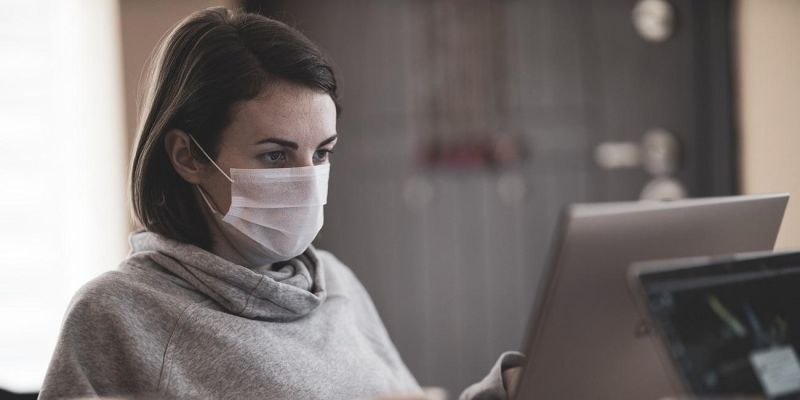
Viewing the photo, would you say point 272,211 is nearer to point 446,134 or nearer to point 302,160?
point 302,160

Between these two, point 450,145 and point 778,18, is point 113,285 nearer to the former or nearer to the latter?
point 450,145

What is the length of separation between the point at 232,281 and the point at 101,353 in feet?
0.66

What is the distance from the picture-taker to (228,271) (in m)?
1.07

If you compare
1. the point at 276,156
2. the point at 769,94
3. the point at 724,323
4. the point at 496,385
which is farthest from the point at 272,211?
the point at 769,94

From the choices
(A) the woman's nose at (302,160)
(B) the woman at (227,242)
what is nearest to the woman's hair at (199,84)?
(B) the woman at (227,242)

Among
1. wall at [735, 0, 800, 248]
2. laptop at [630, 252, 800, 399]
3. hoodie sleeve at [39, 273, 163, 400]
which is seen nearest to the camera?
laptop at [630, 252, 800, 399]

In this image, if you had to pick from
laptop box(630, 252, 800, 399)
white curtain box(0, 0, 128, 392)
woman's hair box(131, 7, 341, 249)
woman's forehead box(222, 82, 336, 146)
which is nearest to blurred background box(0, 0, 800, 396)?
white curtain box(0, 0, 128, 392)

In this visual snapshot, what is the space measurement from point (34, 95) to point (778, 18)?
2.17m

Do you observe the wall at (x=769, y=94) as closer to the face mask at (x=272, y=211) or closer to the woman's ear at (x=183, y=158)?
the face mask at (x=272, y=211)

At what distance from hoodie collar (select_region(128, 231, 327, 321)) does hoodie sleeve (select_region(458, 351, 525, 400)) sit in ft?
0.96

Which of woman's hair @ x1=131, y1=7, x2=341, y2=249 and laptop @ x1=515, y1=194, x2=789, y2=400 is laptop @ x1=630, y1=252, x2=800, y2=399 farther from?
woman's hair @ x1=131, y1=7, x2=341, y2=249

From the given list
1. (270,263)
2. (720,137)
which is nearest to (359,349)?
(270,263)

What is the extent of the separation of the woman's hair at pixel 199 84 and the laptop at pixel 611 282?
1.73ft

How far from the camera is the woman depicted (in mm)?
988
